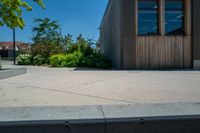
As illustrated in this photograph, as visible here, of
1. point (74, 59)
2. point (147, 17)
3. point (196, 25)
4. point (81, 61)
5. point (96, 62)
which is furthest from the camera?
point (74, 59)

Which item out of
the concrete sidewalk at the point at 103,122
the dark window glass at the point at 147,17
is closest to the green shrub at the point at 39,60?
the dark window glass at the point at 147,17

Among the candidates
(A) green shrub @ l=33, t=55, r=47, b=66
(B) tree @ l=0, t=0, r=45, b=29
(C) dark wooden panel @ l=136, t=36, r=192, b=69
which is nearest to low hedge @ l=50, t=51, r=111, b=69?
(C) dark wooden panel @ l=136, t=36, r=192, b=69

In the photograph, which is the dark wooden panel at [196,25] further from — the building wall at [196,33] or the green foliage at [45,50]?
the green foliage at [45,50]

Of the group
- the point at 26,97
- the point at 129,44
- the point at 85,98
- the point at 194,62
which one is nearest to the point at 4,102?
the point at 26,97

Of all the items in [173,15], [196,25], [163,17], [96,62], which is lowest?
[96,62]

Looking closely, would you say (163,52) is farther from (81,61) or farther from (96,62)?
(81,61)

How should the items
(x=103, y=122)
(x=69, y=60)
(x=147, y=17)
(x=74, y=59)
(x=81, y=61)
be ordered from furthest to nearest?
(x=69, y=60), (x=74, y=59), (x=81, y=61), (x=147, y=17), (x=103, y=122)

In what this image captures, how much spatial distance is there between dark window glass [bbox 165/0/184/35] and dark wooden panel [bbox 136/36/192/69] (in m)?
0.59

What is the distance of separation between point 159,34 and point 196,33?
242 cm

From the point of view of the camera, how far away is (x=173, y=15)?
18703 millimetres

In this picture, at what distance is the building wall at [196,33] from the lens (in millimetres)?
18266

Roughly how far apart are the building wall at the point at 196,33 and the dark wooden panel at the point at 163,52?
1.16 ft

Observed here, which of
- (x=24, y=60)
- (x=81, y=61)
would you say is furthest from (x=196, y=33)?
(x=24, y=60)

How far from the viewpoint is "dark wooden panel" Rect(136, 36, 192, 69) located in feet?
60.2
